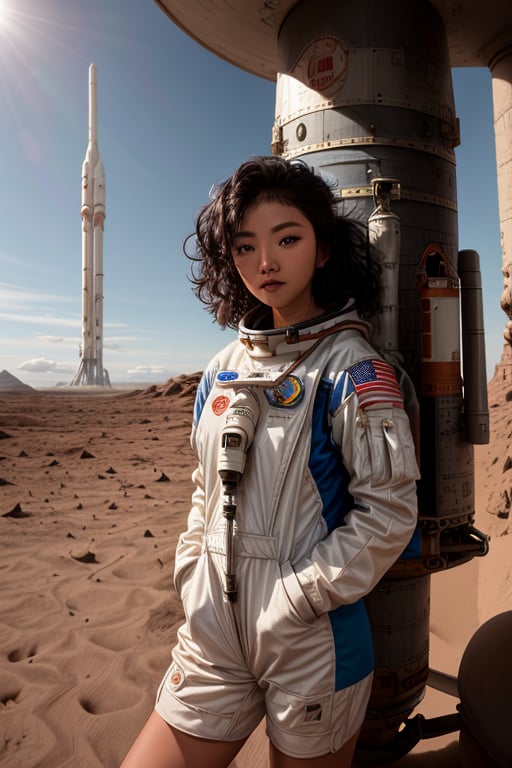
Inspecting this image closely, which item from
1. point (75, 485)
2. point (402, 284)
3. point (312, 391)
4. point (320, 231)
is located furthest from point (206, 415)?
point (75, 485)

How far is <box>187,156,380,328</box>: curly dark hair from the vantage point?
1594mm

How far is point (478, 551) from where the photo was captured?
6.93 ft

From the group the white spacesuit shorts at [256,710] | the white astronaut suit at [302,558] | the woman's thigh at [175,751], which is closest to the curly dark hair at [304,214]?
the white astronaut suit at [302,558]

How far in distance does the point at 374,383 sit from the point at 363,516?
13.6 inches

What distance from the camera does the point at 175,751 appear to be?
1.37 m

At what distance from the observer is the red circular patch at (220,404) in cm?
157

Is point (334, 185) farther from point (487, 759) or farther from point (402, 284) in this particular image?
point (487, 759)

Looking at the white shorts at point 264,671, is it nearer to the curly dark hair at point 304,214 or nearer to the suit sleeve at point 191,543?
the suit sleeve at point 191,543

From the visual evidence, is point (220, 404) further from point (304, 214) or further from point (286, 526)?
point (304, 214)

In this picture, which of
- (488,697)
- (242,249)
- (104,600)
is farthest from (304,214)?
(104,600)

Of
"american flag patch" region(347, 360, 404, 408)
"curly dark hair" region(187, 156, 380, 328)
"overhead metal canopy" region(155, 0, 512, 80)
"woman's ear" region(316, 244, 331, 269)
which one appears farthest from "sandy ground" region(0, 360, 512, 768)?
"overhead metal canopy" region(155, 0, 512, 80)

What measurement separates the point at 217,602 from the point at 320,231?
1.12 metres

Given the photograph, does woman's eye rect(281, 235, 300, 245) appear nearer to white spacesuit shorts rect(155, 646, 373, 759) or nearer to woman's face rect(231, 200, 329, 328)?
woman's face rect(231, 200, 329, 328)

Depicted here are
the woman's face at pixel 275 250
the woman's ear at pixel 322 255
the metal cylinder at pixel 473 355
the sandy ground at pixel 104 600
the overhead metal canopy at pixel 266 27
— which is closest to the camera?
the woman's face at pixel 275 250
